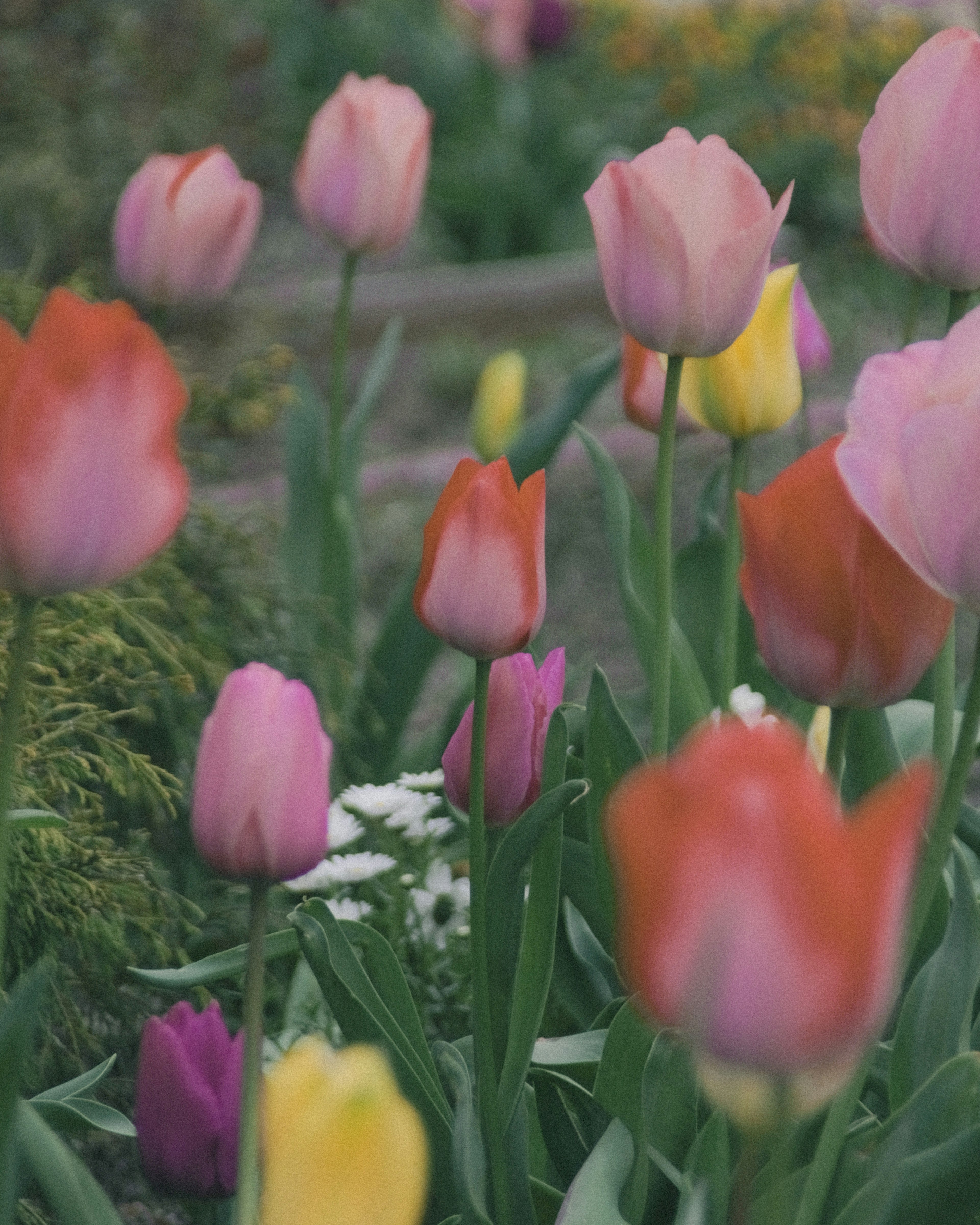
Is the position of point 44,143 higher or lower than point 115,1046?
higher

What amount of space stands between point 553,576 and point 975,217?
6.55ft

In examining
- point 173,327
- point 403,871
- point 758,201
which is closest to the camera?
point 758,201

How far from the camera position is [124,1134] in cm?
82

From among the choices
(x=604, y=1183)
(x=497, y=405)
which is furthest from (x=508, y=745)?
(x=497, y=405)

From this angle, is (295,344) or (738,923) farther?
(295,344)

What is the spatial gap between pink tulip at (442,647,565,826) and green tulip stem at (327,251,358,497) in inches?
27.1

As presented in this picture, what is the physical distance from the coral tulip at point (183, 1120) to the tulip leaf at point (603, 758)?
0.26 meters

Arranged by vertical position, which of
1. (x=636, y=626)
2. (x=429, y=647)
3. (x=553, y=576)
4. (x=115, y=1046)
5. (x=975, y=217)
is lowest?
(x=553, y=576)

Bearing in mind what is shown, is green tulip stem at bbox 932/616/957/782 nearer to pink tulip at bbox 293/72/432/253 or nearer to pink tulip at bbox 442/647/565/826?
pink tulip at bbox 442/647/565/826

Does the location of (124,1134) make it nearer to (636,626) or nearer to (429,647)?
(636,626)

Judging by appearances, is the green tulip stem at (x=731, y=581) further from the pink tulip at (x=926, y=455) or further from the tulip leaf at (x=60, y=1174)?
the tulip leaf at (x=60, y=1174)

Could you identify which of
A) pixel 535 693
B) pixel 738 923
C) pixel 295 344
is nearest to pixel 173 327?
pixel 295 344

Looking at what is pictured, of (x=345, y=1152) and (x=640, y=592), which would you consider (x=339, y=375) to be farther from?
(x=345, y=1152)

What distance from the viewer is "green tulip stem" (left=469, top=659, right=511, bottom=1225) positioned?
755 mm
